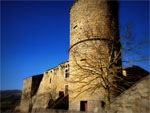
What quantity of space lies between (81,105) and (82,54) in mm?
3584

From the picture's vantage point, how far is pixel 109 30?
11320 millimetres

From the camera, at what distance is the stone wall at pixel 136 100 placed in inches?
140

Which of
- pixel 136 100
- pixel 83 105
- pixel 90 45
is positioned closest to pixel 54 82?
pixel 83 105

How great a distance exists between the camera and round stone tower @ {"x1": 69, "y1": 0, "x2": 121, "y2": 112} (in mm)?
10500

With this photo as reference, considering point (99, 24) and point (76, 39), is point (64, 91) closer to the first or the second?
point (76, 39)

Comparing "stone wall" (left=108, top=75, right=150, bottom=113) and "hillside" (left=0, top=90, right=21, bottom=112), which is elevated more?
"stone wall" (left=108, top=75, right=150, bottom=113)

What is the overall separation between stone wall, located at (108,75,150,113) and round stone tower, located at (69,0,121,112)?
19.6ft

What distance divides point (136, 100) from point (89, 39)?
25.6 feet

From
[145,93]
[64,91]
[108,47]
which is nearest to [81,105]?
Result: [108,47]

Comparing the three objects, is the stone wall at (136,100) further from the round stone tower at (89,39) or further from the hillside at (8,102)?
the hillside at (8,102)

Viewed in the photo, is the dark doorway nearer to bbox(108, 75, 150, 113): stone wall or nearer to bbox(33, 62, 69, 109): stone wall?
bbox(108, 75, 150, 113): stone wall

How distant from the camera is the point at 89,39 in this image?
11.2 meters

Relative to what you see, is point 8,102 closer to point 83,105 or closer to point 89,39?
point 83,105

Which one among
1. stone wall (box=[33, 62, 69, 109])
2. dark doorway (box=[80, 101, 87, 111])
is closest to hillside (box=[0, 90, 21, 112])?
stone wall (box=[33, 62, 69, 109])
